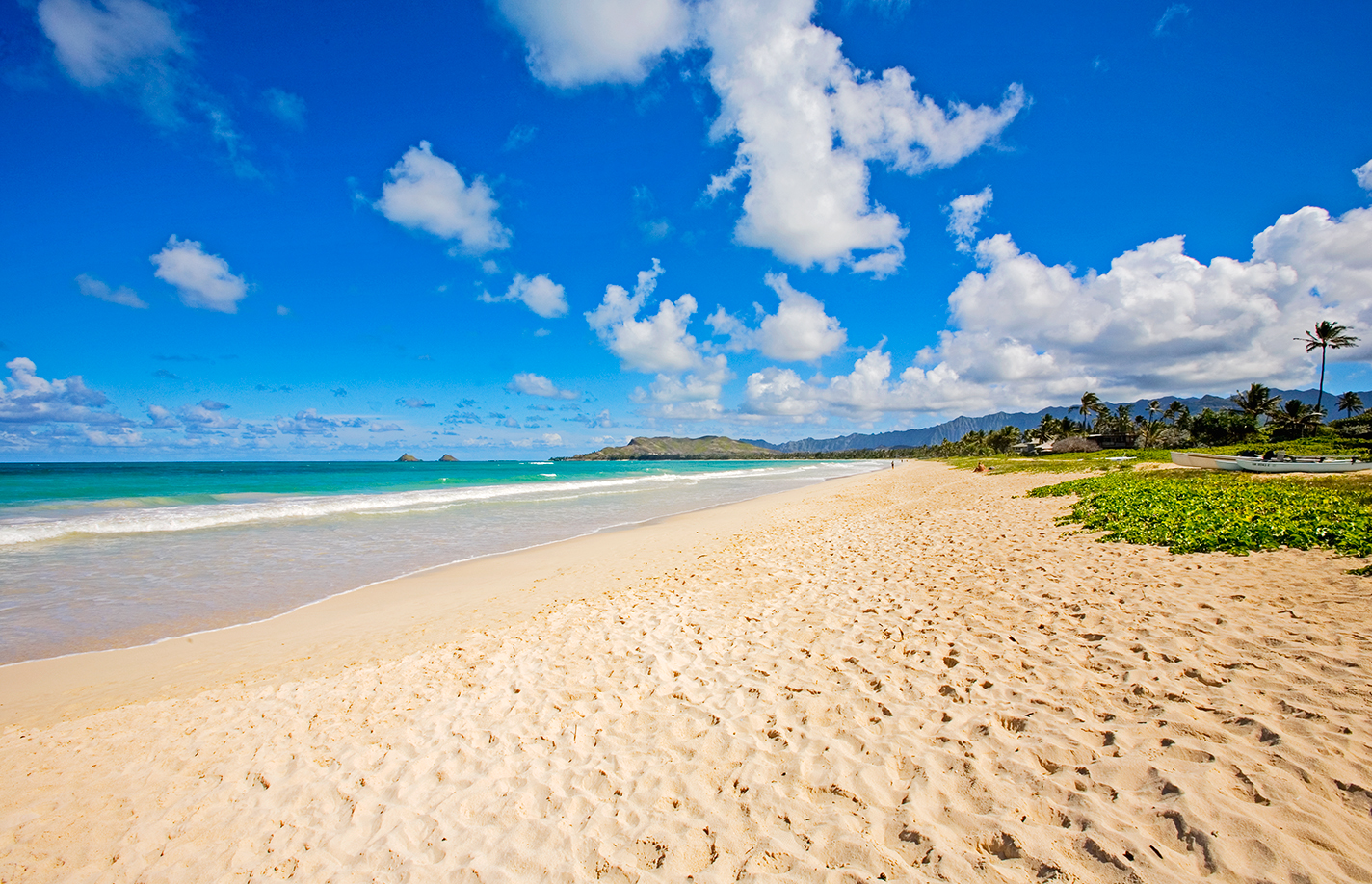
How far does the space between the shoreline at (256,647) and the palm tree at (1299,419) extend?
7848cm

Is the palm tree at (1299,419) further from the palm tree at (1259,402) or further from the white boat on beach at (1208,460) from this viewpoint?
the white boat on beach at (1208,460)

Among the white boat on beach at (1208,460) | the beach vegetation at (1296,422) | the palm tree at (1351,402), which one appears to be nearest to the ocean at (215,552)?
the white boat on beach at (1208,460)

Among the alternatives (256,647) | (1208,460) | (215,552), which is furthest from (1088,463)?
(215,552)

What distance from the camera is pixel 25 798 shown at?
14.1ft

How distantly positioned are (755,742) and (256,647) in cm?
788

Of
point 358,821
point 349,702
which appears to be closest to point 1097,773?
point 358,821

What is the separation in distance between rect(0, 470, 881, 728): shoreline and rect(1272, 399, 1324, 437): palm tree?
257 ft

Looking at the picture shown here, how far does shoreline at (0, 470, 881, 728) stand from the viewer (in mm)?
6355

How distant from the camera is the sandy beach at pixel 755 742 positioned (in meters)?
3.19

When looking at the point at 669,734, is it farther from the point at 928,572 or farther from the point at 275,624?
the point at 275,624

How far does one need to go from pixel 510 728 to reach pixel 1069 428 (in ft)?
419

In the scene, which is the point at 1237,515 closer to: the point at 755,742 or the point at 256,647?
the point at 755,742

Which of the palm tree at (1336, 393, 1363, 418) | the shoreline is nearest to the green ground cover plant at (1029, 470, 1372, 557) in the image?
the shoreline

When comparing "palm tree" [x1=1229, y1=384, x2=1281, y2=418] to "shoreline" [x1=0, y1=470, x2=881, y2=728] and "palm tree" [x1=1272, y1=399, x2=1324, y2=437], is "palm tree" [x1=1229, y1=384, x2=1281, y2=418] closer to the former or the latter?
"palm tree" [x1=1272, y1=399, x2=1324, y2=437]
